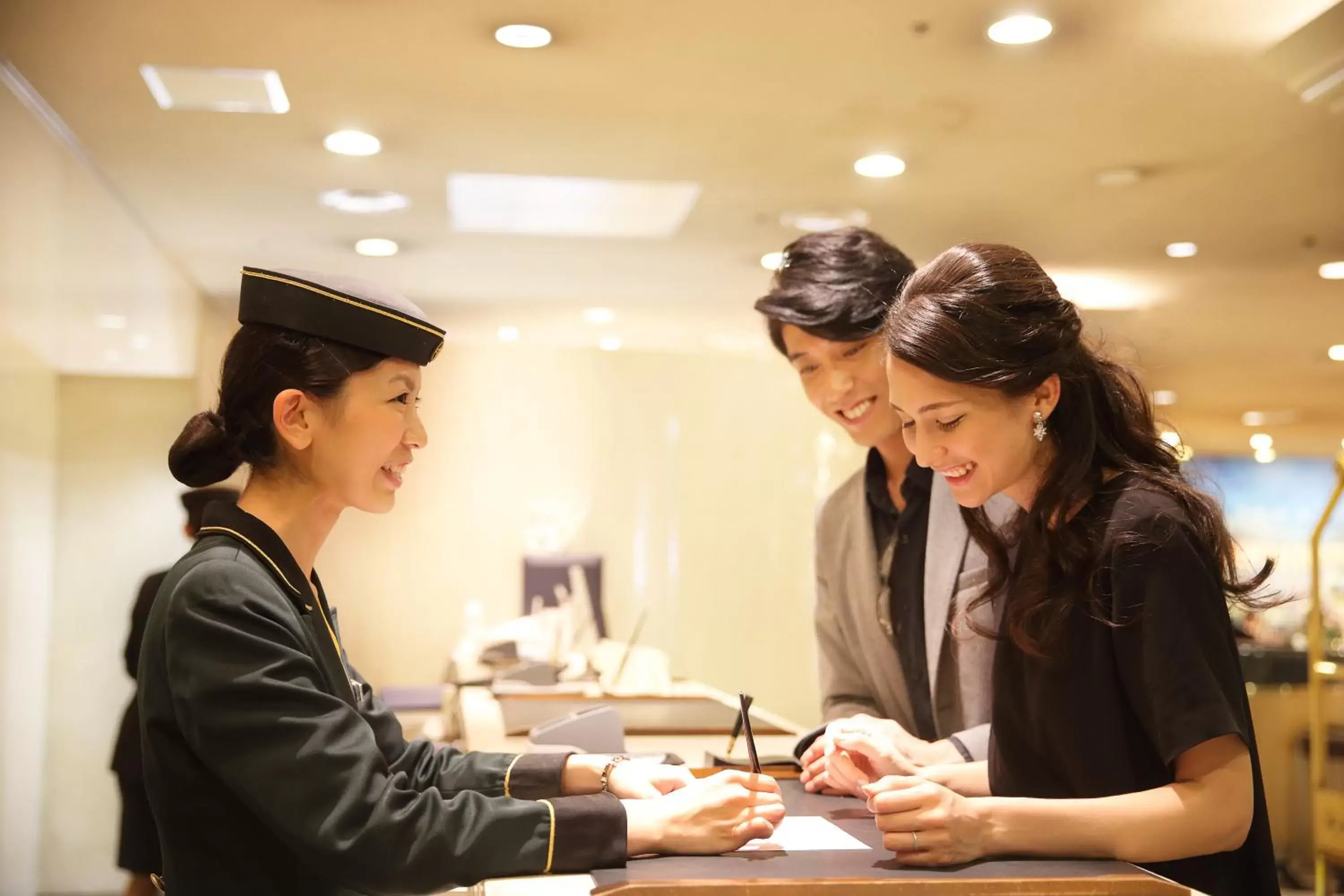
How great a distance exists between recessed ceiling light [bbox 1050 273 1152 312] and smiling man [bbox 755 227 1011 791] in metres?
3.63

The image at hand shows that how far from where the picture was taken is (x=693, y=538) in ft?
24.8

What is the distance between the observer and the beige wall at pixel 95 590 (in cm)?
476

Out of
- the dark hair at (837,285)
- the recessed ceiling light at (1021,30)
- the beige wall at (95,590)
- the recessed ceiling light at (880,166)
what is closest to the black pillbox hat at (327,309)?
the dark hair at (837,285)

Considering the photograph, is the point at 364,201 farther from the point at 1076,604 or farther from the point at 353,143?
the point at 1076,604

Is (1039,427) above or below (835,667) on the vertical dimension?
above

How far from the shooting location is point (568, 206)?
4.84 m

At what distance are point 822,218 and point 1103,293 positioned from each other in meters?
1.76

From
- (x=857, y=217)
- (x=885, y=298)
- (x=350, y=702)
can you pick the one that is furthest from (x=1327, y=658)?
(x=350, y=702)

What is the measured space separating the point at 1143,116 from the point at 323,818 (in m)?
3.29

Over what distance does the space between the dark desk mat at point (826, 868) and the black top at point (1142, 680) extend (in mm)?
135

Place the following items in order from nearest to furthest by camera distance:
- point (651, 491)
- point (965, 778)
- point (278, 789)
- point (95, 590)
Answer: point (278, 789) < point (965, 778) < point (95, 590) < point (651, 491)

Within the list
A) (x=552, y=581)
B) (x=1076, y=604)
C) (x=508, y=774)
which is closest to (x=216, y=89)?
(x=508, y=774)

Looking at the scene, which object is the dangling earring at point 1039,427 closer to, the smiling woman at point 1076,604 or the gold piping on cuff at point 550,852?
the smiling woman at point 1076,604

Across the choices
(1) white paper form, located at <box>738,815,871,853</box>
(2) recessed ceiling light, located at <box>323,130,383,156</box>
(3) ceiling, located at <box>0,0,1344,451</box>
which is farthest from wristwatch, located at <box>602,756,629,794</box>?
(2) recessed ceiling light, located at <box>323,130,383,156</box>
